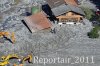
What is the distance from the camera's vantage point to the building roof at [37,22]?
2010 inches

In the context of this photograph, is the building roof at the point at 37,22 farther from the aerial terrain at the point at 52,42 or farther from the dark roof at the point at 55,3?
the dark roof at the point at 55,3

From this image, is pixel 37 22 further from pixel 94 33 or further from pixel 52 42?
pixel 94 33

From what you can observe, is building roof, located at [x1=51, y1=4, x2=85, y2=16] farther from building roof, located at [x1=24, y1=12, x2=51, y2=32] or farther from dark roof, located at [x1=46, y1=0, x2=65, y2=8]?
building roof, located at [x1=24, y1=12, x2=51, y2=32]

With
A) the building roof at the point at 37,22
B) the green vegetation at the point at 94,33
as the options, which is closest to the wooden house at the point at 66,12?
the building roof at the point at 37,22

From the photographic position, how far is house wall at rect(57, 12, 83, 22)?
52922mm

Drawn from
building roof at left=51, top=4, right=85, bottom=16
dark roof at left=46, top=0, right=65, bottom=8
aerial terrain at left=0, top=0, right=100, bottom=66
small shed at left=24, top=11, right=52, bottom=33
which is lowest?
aerial terrain at left=0, top=0, right=100, bottom=66

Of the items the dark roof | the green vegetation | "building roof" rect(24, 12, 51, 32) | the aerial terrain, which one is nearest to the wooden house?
the dark roof

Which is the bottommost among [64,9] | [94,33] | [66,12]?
[94,33]

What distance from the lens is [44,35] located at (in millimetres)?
50344

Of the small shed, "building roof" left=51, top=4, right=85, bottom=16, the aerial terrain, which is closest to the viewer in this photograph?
→ the aerial terrain

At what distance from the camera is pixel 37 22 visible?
51844 millimetres

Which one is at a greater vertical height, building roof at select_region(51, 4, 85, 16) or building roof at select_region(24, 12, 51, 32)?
building roof at select_region(51, 4, 85, 16)

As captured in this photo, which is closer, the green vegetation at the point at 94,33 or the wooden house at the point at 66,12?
the green vegetation at the point at 94,33

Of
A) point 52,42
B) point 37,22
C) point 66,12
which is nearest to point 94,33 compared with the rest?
point 66,12
